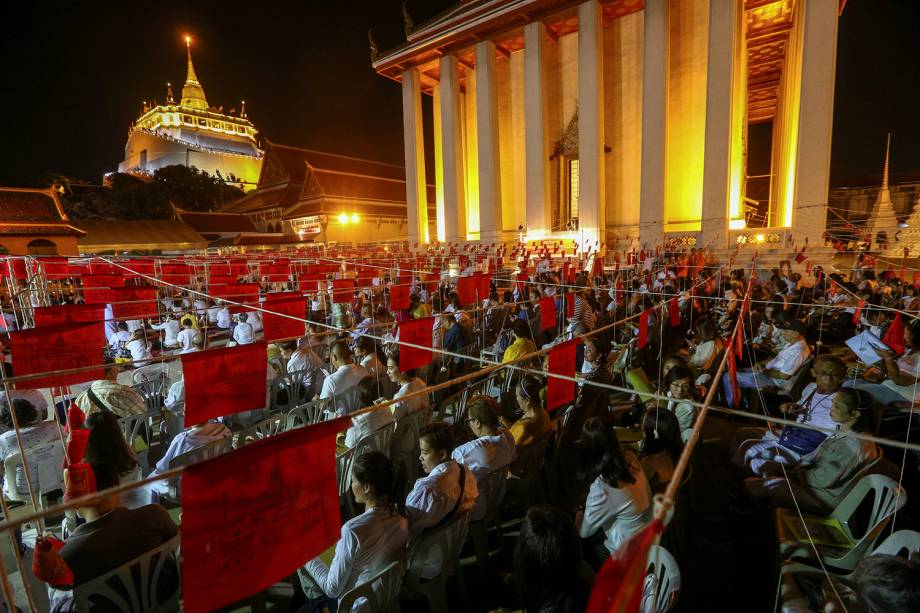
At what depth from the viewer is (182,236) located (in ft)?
97.1

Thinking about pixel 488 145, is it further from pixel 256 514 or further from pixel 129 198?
pixel 129 198

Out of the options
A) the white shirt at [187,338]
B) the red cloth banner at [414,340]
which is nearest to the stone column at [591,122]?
the red cloth banner at [414,340]

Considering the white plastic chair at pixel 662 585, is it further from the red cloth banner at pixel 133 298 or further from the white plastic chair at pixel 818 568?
the red cloth banner at pixel 133 298

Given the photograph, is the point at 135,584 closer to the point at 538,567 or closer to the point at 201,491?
the point at 201,491

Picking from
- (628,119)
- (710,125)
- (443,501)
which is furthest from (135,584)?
(628,119)

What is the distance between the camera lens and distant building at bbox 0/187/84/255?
18.8 m

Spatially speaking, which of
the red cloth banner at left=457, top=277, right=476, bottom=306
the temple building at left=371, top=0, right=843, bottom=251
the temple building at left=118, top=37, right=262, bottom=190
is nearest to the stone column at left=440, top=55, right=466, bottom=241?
the temple building at left=371, top=0, right=843, bottom=251

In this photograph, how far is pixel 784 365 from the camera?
15.9 feet

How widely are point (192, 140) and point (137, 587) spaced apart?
9021 centimetres

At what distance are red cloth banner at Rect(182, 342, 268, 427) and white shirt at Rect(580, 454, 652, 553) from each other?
103 inches

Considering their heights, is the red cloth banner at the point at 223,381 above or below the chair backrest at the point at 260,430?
above

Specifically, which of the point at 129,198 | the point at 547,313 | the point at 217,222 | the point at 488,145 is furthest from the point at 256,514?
the point at 129,198

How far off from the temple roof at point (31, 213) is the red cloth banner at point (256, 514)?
26.0 metres

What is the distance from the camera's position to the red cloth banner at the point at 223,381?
10.1ft
